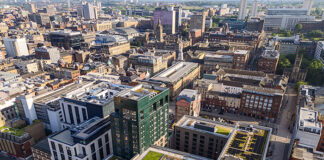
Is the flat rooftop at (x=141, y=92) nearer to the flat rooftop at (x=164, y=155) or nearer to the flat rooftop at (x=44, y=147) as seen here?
the flat rooftop at (x=164, y=155)

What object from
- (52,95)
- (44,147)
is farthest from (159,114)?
(52,95)

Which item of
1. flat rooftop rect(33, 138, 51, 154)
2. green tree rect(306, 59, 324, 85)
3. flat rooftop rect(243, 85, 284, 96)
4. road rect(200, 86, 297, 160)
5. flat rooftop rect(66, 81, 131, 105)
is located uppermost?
flat rooftop rect(66, 81, 131, 105)

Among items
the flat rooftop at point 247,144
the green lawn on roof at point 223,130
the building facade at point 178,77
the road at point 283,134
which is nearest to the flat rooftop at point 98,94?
the building facade at point 178,77

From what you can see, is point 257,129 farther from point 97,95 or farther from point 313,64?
point 313,64

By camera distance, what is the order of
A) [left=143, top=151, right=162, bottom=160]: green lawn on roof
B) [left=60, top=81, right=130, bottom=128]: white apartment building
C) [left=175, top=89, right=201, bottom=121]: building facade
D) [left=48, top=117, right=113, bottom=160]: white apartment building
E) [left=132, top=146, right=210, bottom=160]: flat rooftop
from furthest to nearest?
[left=175, top=89, right=201, bottom=121]: building facade → [left=60, top=81, right=130, bottom=128]: white apartment building → [left=48, top=117, right=113, bottom=160]: white apartment building → [left=143, top=151, right=162, bottom=160]: green lawn on roof → [left=132, top=146, right=210, bottom=160]: flat rooftop

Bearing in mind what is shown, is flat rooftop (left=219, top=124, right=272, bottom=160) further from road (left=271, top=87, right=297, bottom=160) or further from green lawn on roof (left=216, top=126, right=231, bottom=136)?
road (left=271, top=87, right=297, bottom=160)

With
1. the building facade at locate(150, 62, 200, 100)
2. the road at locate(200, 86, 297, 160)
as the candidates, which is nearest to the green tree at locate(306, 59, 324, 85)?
the road at locate(200, 86, 297, 160)

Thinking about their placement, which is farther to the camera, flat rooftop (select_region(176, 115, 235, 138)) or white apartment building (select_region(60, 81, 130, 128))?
white apartment building (select_region(60, 81, 130, 128))
